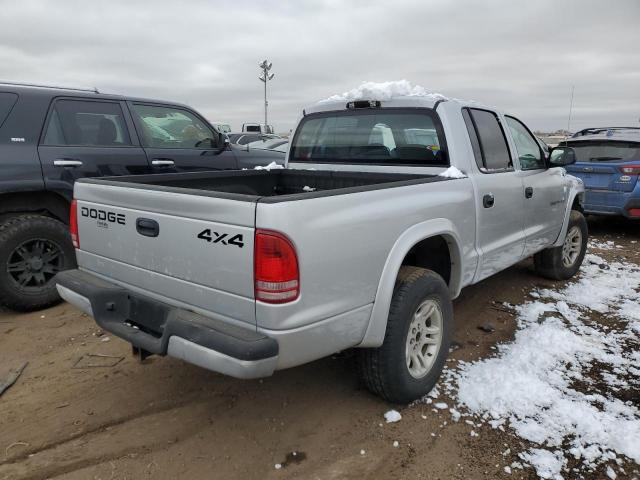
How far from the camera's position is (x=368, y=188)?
2480mm

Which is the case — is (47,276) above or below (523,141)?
below

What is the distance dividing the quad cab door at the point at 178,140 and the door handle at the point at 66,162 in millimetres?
747

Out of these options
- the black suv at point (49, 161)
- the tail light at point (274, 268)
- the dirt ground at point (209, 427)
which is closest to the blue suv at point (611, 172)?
the dirt ground at point (209, 427)

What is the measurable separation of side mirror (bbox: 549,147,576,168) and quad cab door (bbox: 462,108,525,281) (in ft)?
2.40

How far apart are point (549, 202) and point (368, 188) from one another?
9.43 feet

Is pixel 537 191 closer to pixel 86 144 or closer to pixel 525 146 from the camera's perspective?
pixel 525 146

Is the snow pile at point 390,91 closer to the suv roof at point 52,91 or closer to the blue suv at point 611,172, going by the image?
the suv roof at point 52,91

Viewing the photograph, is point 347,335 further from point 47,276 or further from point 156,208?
point 47,276

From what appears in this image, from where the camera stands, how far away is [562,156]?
445cm

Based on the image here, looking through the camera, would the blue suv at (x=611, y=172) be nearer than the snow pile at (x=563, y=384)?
No

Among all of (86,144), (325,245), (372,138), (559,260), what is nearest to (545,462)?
(325,245)

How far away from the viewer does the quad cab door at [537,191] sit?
A: 423cm

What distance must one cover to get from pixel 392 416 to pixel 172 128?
403 centimetres

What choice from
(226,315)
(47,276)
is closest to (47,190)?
(47,276)
